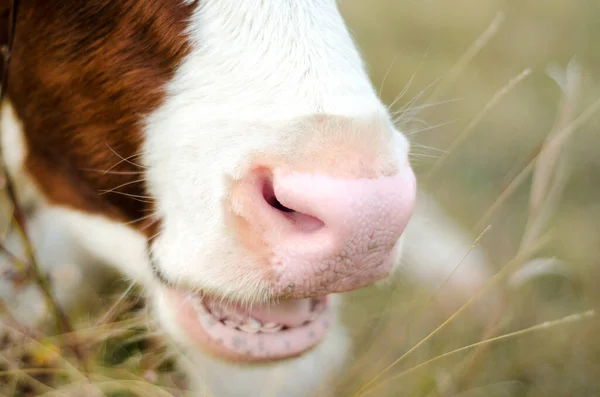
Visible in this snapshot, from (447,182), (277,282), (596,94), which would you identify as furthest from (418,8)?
(277,282)

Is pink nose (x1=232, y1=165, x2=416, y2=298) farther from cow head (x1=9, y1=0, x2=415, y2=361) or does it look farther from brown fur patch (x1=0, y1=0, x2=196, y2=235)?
brown fur patch (x1=0, y1=0, x2=196, y2=235)

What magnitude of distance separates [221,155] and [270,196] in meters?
0.14

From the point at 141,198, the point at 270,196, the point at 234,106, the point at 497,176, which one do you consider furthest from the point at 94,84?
the point at 497,176

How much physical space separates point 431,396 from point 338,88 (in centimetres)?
107

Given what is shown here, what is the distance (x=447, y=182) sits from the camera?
11.3ft

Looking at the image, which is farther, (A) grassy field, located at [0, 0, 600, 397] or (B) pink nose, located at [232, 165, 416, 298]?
(A) grassy field, located at [0, 0, 600, 397]

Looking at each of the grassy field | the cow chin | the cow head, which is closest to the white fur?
the cow head

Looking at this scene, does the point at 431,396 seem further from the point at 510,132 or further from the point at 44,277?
the point at 510,132

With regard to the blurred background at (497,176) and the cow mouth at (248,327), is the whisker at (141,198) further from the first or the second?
the blurred background at (497,176)

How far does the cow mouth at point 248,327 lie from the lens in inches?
60.6

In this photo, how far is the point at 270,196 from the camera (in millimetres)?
1320

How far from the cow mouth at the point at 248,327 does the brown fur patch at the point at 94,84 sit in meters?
0.22

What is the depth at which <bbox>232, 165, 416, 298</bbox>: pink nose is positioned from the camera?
48.5 inches

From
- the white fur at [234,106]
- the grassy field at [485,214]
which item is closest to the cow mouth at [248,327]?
the white fur at [234,106]
